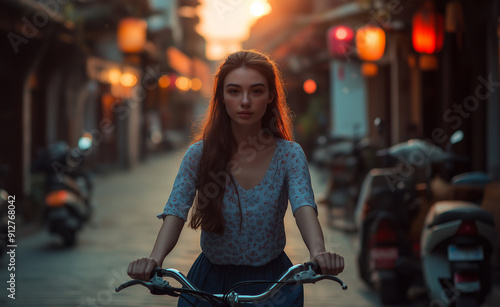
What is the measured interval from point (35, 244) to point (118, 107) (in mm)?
17864

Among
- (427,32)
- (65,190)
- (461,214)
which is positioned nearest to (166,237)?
(461,214)

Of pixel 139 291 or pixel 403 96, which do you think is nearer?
pixel 139 291

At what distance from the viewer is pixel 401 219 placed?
621 cm

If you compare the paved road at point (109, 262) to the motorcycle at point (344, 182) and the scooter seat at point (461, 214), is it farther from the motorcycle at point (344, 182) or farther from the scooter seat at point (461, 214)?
the scooter seat at point (461, 214)

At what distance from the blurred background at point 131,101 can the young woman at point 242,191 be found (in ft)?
1.16

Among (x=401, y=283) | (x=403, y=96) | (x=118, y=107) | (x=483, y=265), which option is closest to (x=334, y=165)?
(x=403, y=96)

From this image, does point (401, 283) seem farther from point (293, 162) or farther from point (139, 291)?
point (293, 162)

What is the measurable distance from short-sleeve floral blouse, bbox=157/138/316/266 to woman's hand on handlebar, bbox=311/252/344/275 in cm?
31

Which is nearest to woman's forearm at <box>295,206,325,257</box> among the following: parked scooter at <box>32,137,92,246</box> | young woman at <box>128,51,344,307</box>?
young woman at <box>128,51,344,307</box>

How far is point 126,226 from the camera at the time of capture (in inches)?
457

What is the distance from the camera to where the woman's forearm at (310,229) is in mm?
2420

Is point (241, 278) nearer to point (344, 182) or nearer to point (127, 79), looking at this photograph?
point (344, 182)

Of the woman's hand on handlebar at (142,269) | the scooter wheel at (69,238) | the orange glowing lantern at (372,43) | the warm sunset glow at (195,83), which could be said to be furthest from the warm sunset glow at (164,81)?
the woman's hand on handlebar at (142,269)

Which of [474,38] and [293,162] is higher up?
[474,38]
